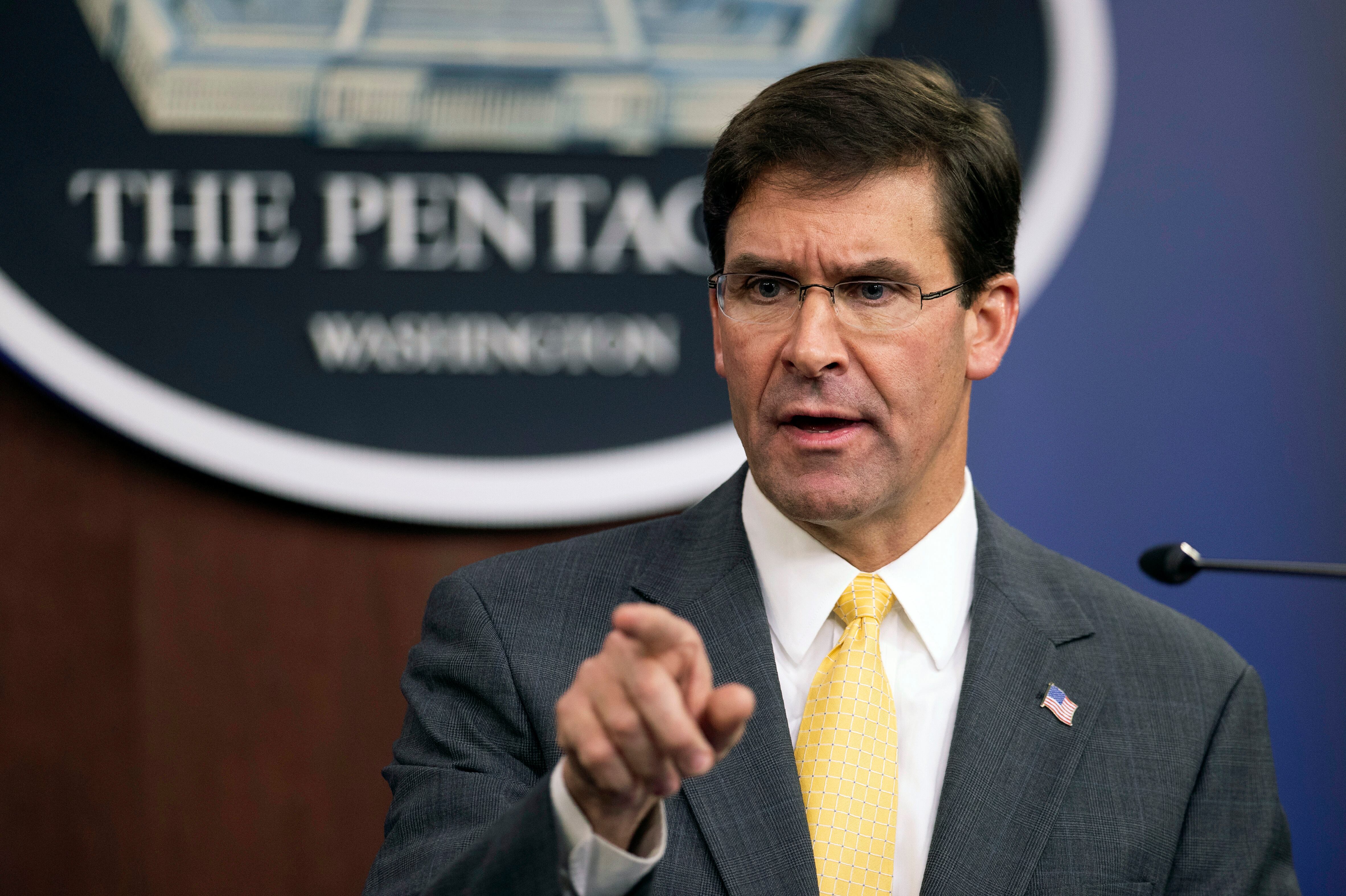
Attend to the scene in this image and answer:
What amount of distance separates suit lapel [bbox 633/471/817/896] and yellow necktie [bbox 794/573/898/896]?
0.03 metres

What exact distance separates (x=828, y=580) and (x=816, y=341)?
1.00ft

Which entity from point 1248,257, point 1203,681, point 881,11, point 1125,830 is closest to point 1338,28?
point 1248,257

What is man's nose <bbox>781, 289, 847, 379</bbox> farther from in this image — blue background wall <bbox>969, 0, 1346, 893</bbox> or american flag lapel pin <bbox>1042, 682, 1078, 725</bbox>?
blue background wall <bbox>969, 0, 1346, 893</bbox>

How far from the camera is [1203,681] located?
1.62m

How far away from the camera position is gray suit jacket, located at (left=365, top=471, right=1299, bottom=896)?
1410 mm

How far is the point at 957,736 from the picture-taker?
58.6 inches

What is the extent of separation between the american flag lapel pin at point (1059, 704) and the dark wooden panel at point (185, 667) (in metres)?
0.92

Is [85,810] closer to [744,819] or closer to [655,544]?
[655,544]

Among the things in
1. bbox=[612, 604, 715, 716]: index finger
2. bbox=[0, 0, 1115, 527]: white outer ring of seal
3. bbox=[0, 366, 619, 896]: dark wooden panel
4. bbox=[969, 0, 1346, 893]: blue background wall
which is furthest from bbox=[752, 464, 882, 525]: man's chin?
bbox=[969, 0, 1346, 893]: blue background wall

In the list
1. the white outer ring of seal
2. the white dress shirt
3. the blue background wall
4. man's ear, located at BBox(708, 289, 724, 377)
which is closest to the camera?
the white dress shirt

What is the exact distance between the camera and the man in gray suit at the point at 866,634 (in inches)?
56.2

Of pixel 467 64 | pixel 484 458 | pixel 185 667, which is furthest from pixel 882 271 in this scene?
pixel 185 667

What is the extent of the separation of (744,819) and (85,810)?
1274 mm

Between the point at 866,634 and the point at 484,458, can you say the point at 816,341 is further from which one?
the point at 484,458
